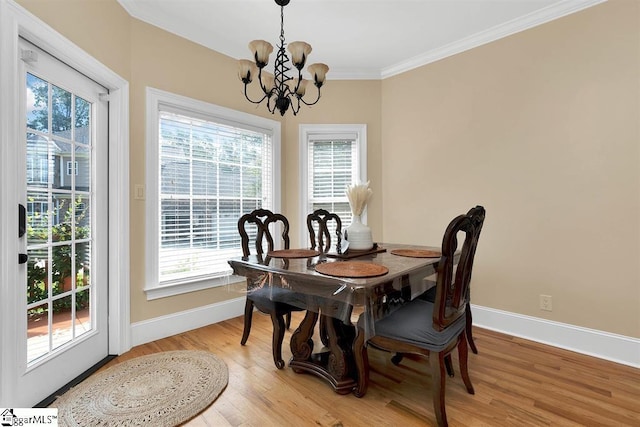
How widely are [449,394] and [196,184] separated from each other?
2.66 m

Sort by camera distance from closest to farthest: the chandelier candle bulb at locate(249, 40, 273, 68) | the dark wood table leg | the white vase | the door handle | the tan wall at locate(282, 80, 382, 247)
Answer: the door handle → the dark wood table leg → the chandelier candle bulb at locate(249, 40, 273, 68) → the white vase → the tan wall at locate(282, 80, 382, 247)

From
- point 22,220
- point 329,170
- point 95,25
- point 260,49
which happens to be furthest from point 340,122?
point 22,220

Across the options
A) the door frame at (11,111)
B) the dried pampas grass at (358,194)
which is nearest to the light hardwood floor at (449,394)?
the door frame at (11,111)

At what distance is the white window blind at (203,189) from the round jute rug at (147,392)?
0.82 metres

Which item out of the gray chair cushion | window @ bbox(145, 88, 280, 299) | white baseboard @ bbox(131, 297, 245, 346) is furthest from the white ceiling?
white baseboard @ bbox(131, 297, 245, 346)

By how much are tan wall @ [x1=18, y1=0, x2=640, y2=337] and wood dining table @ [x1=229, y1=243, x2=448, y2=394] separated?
1198 mm

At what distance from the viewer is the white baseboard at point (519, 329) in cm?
225

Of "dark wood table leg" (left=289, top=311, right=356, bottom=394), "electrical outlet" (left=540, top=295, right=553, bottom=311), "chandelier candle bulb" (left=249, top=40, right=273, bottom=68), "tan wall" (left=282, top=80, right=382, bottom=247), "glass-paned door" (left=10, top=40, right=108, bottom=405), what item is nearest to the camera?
"glass-paned door" (left=10, top=40, right=108, bottom=405)

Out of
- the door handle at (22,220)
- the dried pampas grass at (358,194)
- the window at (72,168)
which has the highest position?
the window at (72,168)

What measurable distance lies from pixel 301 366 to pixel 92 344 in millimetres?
1527

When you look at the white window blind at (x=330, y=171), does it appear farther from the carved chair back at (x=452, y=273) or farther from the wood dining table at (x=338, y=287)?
the carved chair back at (x=452, y=273)

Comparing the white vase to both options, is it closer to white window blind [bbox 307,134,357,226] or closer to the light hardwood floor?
the light hardwood floor

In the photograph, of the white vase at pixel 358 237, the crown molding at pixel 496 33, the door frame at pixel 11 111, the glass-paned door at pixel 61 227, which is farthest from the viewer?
the crown molding at pixel 496 33

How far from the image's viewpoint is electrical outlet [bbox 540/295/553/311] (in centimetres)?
256
